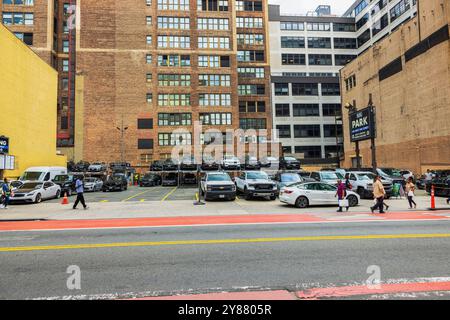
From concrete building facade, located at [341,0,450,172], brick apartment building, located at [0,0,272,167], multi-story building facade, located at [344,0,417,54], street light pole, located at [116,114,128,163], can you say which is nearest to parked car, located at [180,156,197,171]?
concrete building facade, located at [341,0,450,172]

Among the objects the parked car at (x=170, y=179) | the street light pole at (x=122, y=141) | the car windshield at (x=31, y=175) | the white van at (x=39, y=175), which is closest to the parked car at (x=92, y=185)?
the white van at (x=39, y=175)

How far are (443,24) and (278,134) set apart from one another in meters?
37.7

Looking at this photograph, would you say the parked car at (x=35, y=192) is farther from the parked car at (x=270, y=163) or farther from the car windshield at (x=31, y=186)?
the parked car at (x=270, y=163)

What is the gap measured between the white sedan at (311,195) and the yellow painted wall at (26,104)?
2471 centimetres

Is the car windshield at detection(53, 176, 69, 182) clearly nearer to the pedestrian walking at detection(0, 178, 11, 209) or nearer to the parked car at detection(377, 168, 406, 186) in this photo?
the pedestrian walking at detection(0, 178, 11, 209)

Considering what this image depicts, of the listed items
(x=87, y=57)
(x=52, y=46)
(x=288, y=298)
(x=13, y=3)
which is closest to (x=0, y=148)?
(x=288, y=298)

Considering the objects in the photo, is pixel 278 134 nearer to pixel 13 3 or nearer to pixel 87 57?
pixel 87 57

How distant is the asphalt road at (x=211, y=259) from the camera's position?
498 centimetres

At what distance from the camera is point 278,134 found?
65.6 metres

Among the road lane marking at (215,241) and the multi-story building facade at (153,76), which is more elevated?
the multi-story building facade at (153,76)

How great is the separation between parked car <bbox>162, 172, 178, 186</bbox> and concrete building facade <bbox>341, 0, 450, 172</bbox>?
22182 millimetres

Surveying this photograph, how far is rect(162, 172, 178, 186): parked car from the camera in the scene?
1483 inches

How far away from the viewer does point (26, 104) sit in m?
31.2
